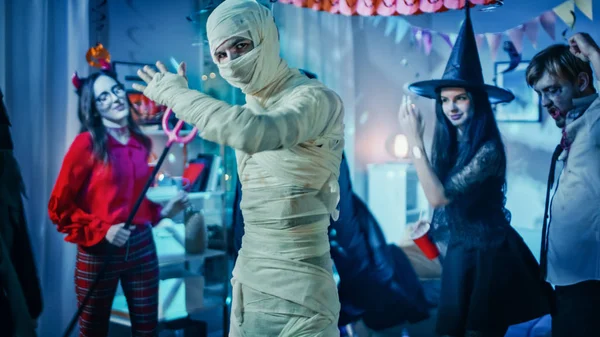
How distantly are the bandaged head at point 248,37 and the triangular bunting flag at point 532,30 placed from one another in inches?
83.3

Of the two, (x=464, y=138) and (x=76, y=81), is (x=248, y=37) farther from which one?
(x=464, y=138)

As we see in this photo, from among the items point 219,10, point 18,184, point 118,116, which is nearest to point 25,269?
point 18,184

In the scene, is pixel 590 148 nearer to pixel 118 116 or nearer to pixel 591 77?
pixel 591 77

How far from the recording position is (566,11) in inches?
128

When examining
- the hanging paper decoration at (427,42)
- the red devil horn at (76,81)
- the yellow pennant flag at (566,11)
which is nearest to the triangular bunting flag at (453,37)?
the hanging paper decoration at (427,42)

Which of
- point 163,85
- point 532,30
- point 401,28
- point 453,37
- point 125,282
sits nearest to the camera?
point 163,85

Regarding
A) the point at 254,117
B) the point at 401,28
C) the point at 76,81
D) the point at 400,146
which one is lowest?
the point at 400,146

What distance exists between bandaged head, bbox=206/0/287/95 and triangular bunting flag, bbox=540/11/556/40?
2.15 metres

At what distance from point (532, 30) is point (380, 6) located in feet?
2.93

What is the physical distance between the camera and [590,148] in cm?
311

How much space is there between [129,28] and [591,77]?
2546mm

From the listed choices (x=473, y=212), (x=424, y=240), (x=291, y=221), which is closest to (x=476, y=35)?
(x=473, y=212)

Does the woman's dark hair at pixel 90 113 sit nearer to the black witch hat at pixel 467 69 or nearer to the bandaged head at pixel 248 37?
the bandaged head at pixel 248 37

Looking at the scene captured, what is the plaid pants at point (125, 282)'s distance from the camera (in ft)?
10.1
